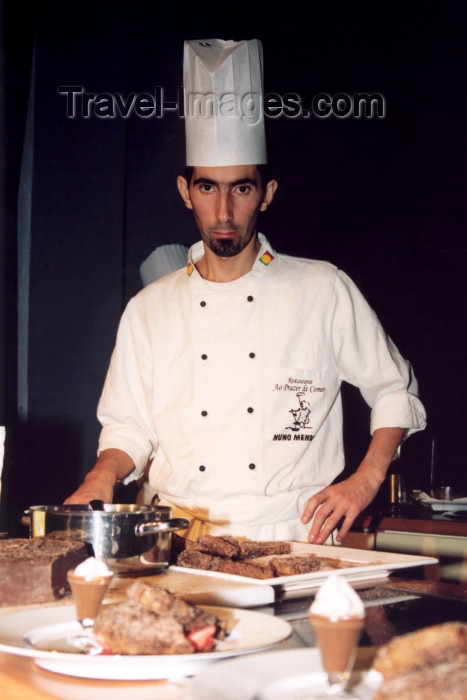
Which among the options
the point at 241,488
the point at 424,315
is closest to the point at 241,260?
the point at 241,488

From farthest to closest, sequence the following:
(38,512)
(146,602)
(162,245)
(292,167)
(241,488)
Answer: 1. (292,167)
2. (162,245)
3. (241,488)
4. (38,512)
5. (146,602)

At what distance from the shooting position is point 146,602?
112 centimetres

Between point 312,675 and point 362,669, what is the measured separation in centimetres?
9

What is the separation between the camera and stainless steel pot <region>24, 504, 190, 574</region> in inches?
60.5

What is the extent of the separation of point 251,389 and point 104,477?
0.52 meters

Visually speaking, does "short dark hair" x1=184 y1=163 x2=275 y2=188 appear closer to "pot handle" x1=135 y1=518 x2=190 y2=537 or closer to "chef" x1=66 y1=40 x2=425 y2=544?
"chef" x1=66 y1=40 x2=425 y2=544

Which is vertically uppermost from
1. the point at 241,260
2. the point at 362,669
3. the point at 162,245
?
the point at 162,245

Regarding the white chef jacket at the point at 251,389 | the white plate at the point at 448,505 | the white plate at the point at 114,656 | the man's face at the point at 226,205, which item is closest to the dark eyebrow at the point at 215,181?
the man's face at the point at 226,205

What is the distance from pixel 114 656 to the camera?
103 centimetres

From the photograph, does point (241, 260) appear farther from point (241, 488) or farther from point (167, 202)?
point (167, 202)

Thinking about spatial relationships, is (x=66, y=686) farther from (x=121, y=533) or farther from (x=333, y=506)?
(x=333, y=506)

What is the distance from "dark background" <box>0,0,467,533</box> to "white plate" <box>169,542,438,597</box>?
7.48 feet

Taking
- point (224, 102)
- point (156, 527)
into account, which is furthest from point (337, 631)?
point (224, 102)

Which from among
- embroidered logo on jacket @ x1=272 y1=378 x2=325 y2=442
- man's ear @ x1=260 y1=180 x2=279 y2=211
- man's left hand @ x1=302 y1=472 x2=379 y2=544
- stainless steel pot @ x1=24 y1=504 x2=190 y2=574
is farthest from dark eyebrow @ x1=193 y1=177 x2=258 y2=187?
stainless steel pot @ x1=24 y1=504 x2=190 y2=574
